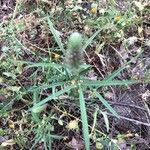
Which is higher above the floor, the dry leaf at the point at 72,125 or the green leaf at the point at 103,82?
the green leaf at the point at 103,82

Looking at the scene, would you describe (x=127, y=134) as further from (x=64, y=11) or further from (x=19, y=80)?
(x=64, y=11)

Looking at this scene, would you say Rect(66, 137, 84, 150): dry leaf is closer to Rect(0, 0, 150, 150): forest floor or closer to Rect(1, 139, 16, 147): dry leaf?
Rect(0, 0, 150, 150): forest floor

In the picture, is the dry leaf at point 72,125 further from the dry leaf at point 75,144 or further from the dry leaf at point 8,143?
the dry leaf at point 8,143

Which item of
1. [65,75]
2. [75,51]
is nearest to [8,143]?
[65,75]

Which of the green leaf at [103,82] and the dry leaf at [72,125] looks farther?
the dry leaf at [72,125]

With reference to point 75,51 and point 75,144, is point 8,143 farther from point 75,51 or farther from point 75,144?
point 75,51

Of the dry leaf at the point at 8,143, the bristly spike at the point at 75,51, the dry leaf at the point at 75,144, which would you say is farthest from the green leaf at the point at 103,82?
the dry leaf at the point at 8,143

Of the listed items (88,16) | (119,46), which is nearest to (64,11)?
(88,16)

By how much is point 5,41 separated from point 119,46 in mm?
693

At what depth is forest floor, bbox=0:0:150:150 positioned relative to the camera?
204cm

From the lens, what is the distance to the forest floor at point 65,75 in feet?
6.69

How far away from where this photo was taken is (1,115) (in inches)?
81.9

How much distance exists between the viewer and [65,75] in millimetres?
1921

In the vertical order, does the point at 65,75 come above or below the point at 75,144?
above
